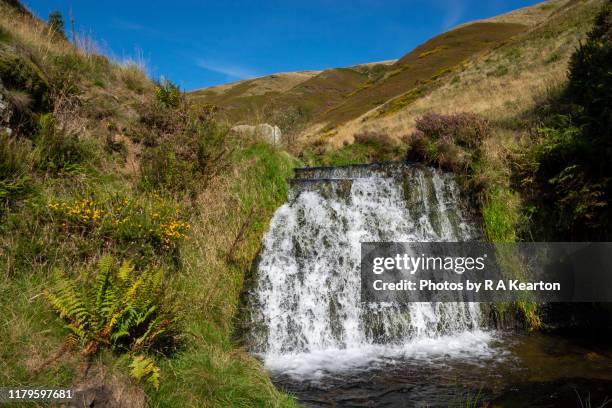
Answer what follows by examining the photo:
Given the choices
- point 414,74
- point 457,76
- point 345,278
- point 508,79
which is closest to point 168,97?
point 345,278

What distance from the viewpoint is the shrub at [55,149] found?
6133mm

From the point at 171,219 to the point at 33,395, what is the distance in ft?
12.3

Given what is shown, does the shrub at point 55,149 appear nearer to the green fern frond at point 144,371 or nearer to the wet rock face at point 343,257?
the wet rock face at point 343,257

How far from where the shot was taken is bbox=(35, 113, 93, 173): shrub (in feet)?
20.1

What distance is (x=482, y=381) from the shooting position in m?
5.38

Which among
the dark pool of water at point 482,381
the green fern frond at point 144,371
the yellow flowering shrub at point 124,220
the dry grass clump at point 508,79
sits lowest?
the dark pool of water at point 482,381

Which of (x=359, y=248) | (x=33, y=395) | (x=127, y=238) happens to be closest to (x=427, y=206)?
(x=359, y=248)

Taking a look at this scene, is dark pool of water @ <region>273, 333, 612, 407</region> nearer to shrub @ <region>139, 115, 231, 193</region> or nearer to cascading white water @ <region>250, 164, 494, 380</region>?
cascading white water @ <region>250, 164, 494, 380</region>

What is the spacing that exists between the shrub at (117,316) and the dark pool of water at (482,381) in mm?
2191

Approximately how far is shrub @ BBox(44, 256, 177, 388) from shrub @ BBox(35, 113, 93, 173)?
2.91 metres

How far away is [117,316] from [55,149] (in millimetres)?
4096

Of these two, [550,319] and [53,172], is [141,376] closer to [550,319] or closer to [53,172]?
[53,172]

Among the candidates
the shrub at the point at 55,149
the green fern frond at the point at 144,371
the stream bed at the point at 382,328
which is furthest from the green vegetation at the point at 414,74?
the green fern frond at the point at 144,371

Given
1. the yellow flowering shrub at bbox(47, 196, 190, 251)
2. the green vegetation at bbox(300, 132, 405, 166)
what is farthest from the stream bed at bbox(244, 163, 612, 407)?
the green vegetation at bbox(300, 132, 405, 166)
